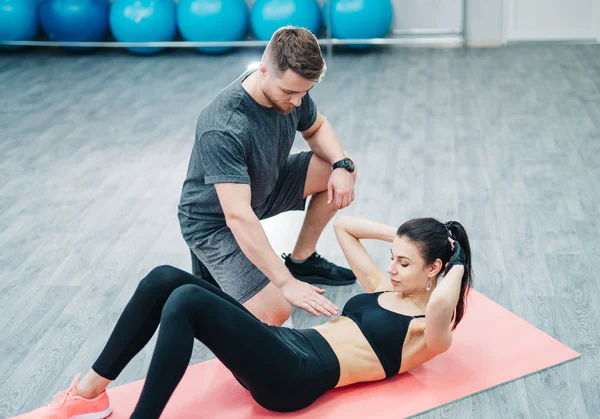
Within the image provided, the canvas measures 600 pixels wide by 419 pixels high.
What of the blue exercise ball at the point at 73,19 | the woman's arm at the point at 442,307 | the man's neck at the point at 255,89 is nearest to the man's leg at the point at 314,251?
the man's neck at the point at 255,89

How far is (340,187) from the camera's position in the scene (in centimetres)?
274

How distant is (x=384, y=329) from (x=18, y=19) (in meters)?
5.20

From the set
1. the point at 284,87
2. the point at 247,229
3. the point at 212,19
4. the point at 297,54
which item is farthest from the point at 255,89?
the point at 212,19

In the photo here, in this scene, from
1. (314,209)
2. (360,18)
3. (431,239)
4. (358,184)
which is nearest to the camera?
(431,239)

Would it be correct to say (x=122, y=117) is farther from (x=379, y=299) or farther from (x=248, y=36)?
(x=379, y=299)

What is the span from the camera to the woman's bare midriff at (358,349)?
2209 millimetres

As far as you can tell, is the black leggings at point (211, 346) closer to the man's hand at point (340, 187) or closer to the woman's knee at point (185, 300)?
the woman's knee at point (185, 300)

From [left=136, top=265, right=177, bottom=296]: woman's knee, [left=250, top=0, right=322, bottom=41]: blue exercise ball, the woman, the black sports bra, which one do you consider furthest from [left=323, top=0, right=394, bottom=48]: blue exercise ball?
[left=136, top=265, right=177, bottom=296]: woman's knee

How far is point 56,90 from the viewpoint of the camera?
5.69 meters

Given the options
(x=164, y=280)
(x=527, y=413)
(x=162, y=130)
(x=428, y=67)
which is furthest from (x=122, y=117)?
(x=527, y=413)

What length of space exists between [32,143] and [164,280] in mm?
2910

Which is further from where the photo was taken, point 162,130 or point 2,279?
point 162,130

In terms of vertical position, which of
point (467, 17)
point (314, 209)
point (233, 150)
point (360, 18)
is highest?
point (233, 150)

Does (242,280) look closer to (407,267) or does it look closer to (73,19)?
(407,267)
